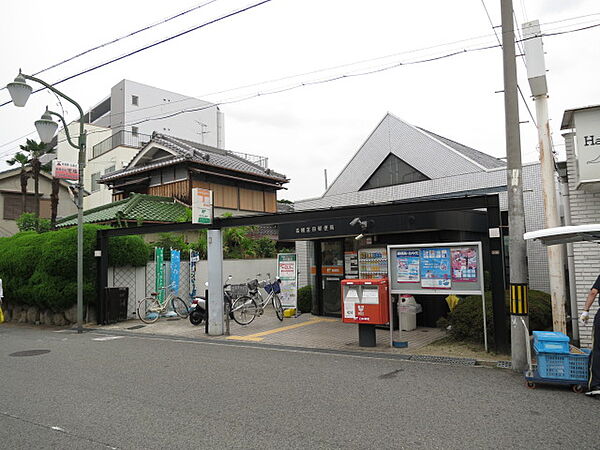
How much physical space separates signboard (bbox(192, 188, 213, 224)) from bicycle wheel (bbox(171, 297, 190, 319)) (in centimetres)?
500

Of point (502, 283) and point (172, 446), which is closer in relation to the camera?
point (172, 446)

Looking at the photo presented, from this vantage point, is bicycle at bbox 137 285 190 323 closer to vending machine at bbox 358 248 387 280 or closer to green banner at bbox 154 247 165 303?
green banner at bbox 154 247 165 303

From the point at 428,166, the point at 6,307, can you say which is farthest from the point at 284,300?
the point at 6,307

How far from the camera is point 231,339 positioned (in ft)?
35.2

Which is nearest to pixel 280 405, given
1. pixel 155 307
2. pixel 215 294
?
pixel 215 294

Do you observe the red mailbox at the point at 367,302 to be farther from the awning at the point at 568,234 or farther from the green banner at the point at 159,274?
the green banner at the point at 159,274

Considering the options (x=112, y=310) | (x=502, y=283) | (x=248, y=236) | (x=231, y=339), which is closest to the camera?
(x=502, y=283)

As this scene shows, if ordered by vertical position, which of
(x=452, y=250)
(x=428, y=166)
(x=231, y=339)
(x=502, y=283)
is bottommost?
(x=231, y=339)

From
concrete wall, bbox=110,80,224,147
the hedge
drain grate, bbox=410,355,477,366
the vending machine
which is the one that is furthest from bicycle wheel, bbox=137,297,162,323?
concrete wall, bbox=110,80,224,147

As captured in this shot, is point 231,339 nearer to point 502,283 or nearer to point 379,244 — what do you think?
point 379,244

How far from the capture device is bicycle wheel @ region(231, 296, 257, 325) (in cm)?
1305

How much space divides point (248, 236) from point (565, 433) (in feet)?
62.3

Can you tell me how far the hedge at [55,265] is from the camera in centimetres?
1411

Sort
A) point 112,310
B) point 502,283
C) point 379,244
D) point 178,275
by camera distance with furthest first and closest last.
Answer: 1. point 178,275
2. point 112,310
3. point 379,244
4. point 502,283
